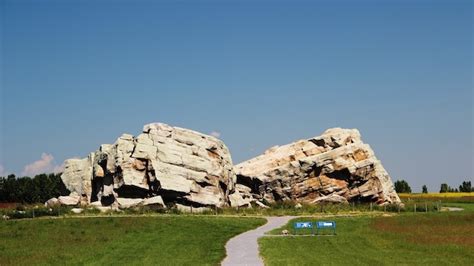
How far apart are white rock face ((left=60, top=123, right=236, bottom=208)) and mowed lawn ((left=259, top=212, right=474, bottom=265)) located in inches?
892

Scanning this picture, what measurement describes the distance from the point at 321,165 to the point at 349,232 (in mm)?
36464

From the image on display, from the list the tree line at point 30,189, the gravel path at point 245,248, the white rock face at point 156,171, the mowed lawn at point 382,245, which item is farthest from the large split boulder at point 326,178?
the tree line at point 30,189

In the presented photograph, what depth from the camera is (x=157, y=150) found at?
76875mm

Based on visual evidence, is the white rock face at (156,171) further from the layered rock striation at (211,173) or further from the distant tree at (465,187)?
the distant tree at (465,187)

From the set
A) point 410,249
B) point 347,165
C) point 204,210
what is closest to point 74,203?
point 204,210

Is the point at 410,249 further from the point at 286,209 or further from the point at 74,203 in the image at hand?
the point at 74,203

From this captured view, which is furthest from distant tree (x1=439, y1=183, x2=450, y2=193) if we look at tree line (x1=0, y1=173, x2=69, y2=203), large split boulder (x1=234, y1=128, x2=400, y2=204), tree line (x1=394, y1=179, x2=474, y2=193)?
tree line (x1=0, y1=173, x2=69, y2=203)

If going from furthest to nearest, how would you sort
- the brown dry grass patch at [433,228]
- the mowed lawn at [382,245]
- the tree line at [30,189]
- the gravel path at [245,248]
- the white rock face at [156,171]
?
the tree line at [30,189] < the white rock face at [156,171] < the brown dry grass patch at [433,228] < the mowed lawn at [382,245] < the gravel path at [245,248]

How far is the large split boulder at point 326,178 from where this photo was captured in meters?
85.5

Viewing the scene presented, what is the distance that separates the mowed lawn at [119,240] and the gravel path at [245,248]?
68 centimetres

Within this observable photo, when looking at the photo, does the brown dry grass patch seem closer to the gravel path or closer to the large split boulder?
the gravel path

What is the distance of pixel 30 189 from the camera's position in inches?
4840

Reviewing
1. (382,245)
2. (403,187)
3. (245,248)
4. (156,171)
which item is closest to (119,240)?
(245,248)

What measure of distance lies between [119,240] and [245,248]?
10.9 meters
